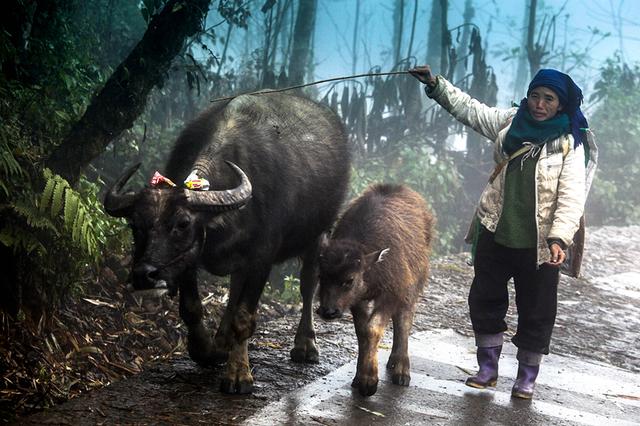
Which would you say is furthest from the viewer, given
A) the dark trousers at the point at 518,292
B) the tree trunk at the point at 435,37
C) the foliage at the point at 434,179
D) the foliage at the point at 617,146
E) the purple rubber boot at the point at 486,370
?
the foliage at the point at 617,146

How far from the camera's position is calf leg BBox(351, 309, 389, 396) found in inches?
178

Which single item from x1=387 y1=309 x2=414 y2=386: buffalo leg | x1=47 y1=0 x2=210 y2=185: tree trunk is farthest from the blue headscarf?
x1=47 y1=0 x2=210 y2=185: tree trunk

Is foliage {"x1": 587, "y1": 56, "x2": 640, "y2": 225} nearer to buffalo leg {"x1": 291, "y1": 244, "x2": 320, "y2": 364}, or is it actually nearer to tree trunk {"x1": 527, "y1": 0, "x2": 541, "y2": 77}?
tree trunk {"x1": 527, "y1": 0, "x2": 541, "y2": 77}

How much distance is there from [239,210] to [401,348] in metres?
1.45

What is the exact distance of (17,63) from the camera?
214 inches

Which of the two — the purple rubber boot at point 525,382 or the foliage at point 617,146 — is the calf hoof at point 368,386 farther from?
the foliage at point 617,146

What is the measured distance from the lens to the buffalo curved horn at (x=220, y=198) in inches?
161

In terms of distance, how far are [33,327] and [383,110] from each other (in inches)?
393

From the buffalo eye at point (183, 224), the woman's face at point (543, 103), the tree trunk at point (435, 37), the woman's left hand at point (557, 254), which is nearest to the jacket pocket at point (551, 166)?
the woman's face at point (543, 103)

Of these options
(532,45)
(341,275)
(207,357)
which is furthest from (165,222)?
(532,45)

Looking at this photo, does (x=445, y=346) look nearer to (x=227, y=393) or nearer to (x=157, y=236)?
(x=227, y=393)

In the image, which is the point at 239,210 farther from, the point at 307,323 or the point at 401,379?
the point at 401,379

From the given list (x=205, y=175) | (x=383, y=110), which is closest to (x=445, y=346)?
(x=205, y=175)

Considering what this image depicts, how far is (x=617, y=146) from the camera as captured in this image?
17688mm
